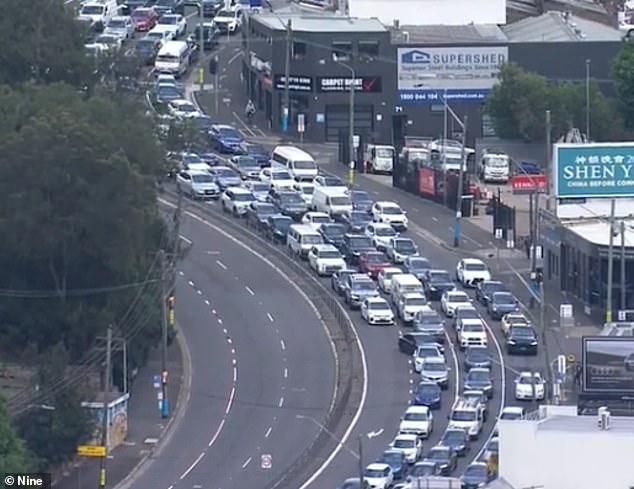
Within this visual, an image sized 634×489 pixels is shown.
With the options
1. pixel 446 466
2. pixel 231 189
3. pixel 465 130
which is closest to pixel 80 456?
pixel 446 466

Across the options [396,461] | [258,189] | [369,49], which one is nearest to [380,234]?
[258,189]

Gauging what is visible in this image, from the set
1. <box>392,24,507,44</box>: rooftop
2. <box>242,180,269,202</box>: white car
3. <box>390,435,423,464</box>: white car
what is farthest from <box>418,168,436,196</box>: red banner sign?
<box>390,435,423,464</box>: white car

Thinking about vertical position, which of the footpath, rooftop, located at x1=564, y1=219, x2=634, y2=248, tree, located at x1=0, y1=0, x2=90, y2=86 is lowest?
the footpath

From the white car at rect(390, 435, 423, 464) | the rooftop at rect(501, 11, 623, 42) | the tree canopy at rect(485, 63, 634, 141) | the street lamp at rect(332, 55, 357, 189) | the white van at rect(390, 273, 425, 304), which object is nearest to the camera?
the white car at rect(390, 435, 423, 464)

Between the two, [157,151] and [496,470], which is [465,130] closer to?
[157,151]

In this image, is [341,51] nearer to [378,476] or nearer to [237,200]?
[237,200]

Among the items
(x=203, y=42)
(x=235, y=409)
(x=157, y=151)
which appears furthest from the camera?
(x=203, y=42)

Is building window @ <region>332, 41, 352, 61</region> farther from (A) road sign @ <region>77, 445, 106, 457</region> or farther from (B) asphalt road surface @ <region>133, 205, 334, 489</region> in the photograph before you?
(A) road sign @ <region>77, 445, 106, 457</region>
